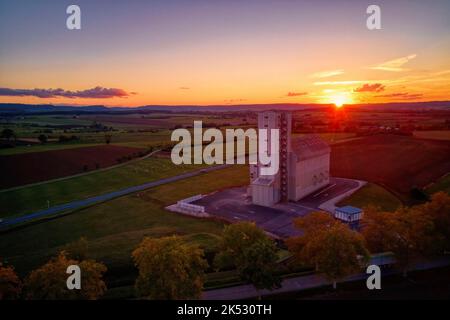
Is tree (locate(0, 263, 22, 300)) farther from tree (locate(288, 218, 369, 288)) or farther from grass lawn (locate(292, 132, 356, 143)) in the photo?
grass lawn (locate(292, 132, 356, 143))

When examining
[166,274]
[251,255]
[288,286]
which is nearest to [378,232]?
[288,286]

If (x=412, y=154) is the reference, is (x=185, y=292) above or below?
below

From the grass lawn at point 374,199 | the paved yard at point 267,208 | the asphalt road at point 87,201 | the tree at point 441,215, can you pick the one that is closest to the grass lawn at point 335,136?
the paved yard at point 267,208

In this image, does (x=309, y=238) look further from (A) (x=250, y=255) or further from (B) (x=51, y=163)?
(B) (x=51, y=163)

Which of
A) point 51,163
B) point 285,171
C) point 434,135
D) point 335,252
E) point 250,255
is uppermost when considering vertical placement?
point 434,135

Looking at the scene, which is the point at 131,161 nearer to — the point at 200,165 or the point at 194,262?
the point at 200,165
